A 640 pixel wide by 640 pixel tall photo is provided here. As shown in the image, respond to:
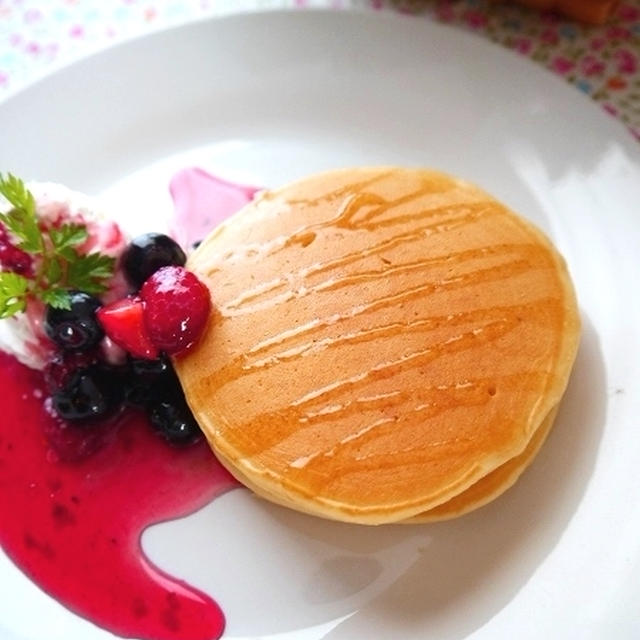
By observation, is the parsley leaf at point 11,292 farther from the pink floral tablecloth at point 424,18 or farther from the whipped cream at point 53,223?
the pink floral tablecloth at point 424,18

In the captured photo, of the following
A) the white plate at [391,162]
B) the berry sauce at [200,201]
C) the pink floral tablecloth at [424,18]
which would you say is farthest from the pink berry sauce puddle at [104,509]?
the pink floral tablecloth at [424,18]

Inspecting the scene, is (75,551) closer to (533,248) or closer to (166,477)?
(166,477)

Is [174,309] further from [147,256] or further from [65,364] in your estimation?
[65,364]

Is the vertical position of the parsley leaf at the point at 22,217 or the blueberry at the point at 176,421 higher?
the parsley leaf at the point at 22,217

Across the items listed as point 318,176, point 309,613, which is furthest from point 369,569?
point 318,176

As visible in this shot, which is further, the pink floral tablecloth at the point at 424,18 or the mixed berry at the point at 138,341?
the pink floral tablecloth at the point at 424,18

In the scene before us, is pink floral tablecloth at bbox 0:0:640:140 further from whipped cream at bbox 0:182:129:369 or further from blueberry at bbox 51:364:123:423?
blueberry at bbox 51:364:123:423

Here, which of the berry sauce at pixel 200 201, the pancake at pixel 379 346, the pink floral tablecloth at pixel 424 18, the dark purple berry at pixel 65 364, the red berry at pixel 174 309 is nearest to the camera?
the pancake at pixel 379 346
